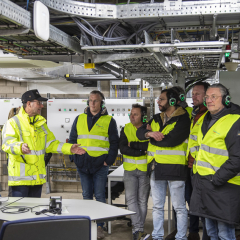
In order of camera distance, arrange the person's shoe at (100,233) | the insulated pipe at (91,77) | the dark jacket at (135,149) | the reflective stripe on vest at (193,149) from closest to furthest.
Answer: the reflective stripe on vest at (193,149) < the dark jacket at (135,149) < the person's shoe at (100,233) < the insulated pipe at (91,77)

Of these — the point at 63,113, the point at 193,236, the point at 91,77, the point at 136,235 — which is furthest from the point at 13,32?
the point at 63,113

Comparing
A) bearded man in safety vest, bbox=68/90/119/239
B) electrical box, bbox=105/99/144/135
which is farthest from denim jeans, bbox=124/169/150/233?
electrical box, bbox=105/99/144/135

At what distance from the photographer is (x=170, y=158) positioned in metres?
3.35

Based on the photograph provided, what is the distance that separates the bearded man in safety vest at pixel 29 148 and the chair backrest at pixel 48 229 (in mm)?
1497

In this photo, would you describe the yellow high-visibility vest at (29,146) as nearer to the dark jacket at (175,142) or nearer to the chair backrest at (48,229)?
the dark jacket at (175,142)

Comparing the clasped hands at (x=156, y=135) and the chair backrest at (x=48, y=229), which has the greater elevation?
the clasped hands at (x=156, y=135)

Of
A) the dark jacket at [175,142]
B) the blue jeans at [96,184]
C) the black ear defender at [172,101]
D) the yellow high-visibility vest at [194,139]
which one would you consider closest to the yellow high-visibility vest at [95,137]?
the blue jeans at [96,184]

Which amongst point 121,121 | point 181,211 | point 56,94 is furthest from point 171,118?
point 56,94

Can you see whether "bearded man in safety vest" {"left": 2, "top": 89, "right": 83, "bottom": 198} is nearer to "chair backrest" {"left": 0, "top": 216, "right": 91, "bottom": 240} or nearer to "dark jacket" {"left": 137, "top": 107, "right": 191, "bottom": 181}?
"dark jacket" {"left": 137, "top": 107, "right": 191, "bottom": 181}

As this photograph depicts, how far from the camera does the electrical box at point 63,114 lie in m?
6.76

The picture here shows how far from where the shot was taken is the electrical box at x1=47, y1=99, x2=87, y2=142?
676 centimetres

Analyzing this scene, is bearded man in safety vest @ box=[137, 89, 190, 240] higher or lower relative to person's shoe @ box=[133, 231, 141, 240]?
higher

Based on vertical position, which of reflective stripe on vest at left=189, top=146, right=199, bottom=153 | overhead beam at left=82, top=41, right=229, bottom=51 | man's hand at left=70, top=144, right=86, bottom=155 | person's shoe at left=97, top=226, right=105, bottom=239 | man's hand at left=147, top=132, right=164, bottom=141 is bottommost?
person's shoe at left=97, top=226, right=105, bottom=239

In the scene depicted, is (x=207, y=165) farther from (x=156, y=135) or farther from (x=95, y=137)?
(x=95, y=137)
